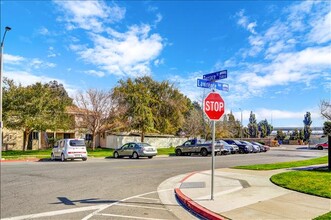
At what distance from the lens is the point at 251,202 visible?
27.4ft

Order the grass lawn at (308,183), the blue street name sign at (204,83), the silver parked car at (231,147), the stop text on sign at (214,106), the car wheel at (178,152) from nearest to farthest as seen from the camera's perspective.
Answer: the stop text on sign at (214,106)
the grass lawn at (308,183)
the blue street name sign at (204,83)
the car wheel at (178,152)
the silver parked car at (231,147)

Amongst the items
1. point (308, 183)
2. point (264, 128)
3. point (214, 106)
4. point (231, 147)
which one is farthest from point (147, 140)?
point (264, 128)

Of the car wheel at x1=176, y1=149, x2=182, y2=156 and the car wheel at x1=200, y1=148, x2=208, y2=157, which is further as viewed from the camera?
the car wheel at x1=176, y1=149, x2=182, y2=156

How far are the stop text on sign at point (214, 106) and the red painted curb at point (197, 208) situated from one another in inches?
103

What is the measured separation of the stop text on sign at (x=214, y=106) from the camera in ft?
30.1

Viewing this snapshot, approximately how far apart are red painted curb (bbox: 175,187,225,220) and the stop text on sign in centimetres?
261

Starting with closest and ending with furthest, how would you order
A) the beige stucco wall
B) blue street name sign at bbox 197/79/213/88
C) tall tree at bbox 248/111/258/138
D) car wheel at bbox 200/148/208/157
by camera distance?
blue street name sign at bbox 197/79/213/88
car wheel at bbox 200/148/208/157
the beige stucco wall
tall tree at bbox 248/111/258/138

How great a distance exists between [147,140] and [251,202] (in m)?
38.3

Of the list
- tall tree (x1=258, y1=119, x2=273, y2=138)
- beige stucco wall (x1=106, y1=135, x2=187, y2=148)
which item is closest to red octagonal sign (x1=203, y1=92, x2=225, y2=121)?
beige stucco wall (x1=106, y1=135, x2=187, y2=148)

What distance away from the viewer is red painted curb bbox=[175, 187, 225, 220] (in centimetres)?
716

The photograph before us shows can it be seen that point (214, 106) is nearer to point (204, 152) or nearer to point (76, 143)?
point (76, 143)

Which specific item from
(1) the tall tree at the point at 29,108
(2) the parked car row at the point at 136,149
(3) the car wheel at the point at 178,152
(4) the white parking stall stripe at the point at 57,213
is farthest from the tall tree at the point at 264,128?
(4) the white parking stall stripe at the point at 57,213

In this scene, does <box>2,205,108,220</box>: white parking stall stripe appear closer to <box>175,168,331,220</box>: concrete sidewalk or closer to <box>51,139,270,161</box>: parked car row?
<box>175,168,331,220</box>: concrete sidewalk

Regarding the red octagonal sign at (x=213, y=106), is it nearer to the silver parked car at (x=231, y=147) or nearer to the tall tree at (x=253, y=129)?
the silver parked car at (x=231, y=147)
